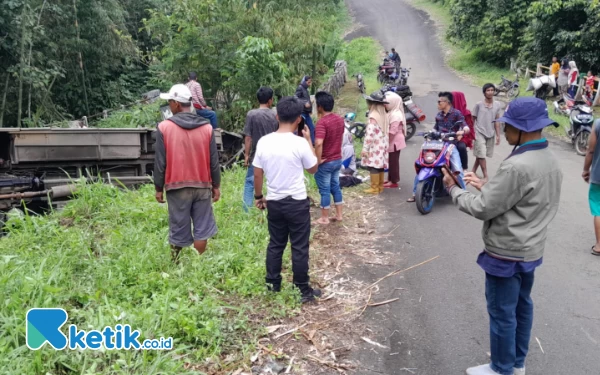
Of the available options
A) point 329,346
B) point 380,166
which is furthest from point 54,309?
point 380,166

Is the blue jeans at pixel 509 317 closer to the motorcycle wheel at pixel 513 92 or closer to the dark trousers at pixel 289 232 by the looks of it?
the dark trousers at pixel 289 232

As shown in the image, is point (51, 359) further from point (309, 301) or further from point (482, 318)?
point (482, 318)

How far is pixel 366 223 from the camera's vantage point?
742 centimetres

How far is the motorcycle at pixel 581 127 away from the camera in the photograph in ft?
37.7

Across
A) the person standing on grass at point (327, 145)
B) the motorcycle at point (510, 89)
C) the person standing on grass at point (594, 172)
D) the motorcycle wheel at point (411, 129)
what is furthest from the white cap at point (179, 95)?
the motorcycle at point (510, 89)

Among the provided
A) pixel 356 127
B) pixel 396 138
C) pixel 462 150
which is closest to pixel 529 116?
pixel 462 150

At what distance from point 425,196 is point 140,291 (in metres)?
4.67

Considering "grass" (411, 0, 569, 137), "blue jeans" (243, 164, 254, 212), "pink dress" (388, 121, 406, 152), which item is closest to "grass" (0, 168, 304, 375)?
"blue jeans" (243, 164, 254, 212)

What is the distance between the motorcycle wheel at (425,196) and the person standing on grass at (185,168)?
138 inches

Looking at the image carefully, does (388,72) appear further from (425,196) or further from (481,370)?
(481,370)

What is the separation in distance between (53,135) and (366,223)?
679 cm

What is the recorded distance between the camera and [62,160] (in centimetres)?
1029

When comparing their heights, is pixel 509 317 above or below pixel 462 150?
below

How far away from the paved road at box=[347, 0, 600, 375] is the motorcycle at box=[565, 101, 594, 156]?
3156 millimetres
